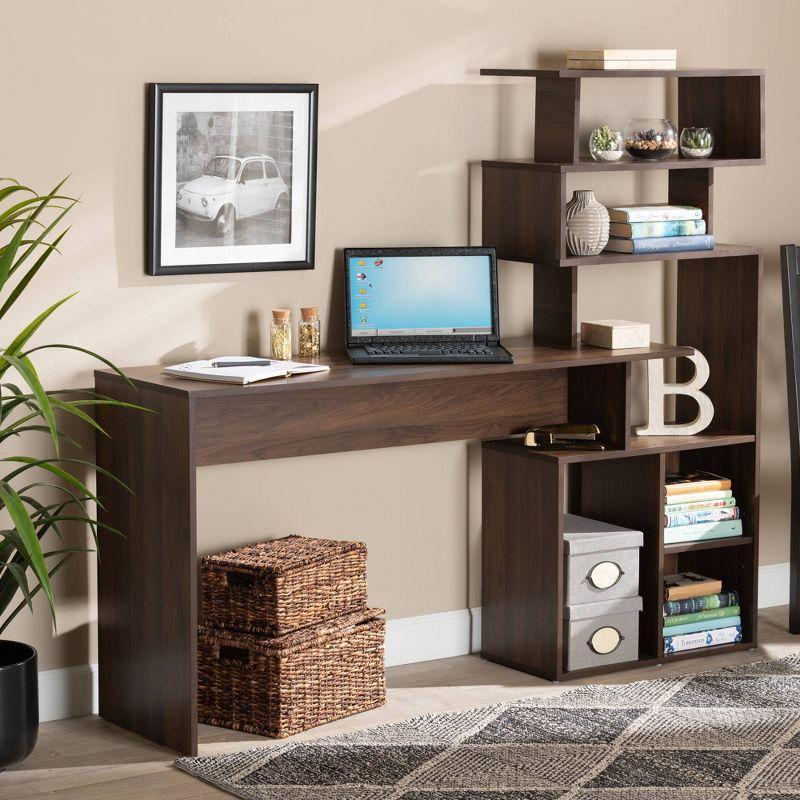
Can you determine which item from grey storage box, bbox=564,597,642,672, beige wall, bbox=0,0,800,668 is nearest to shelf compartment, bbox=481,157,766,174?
beige wall, bbox=0,0,800,668

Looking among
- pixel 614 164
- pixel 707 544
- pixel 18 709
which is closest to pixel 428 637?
pixel 707 544

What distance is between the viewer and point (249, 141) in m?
3.84

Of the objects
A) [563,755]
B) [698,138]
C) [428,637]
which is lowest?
[563,755]

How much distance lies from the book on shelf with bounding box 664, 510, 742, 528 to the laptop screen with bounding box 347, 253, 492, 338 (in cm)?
78

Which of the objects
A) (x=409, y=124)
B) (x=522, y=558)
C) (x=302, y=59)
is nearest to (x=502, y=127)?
(x=409, y=124)

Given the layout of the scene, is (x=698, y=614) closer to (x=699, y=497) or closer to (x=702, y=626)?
(x=702, y=626)

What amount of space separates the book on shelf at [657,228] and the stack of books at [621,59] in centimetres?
43

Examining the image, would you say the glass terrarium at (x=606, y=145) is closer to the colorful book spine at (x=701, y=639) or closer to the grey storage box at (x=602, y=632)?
the grey storage box at (x=602, y=632)

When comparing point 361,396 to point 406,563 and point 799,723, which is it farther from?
point 799,723

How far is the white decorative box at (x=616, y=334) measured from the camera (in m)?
4.11

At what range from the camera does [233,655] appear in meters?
3.73

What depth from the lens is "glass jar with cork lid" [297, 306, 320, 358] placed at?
3.93m

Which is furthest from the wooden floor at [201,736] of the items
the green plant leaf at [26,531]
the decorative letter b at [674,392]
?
the decorative letter b at [674,392]

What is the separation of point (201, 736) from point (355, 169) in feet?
5.11
